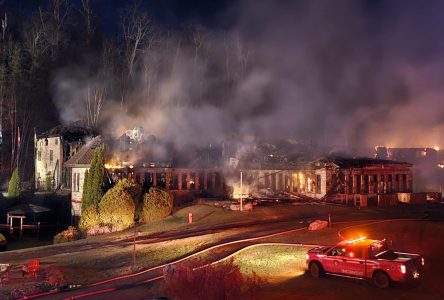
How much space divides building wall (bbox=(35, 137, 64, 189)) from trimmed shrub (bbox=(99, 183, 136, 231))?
65.6ft

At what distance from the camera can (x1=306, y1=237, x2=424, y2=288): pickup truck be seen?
1355cm

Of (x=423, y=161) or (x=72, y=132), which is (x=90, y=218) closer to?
(x=72, y=132)

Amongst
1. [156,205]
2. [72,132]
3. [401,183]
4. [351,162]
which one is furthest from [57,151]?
[401,183]

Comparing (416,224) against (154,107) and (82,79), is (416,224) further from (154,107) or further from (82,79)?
(82,79)

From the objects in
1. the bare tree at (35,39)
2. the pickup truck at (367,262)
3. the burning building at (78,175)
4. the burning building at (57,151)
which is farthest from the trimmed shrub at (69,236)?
the bare tree at (35,39)

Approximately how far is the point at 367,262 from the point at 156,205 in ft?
64.0

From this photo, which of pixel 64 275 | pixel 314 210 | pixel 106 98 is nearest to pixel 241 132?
pixel 314 210

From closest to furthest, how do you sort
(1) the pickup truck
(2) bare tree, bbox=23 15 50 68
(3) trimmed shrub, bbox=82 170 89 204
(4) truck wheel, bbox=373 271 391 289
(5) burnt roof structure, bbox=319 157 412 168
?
(1) the pickup truck
(4) truck wheel, bbox=373 271 391 289
(3) trimmed shrub, bbox=82 170 89 204
(5) burnt roof structure, bbox=319 157 412 168
(2) bare tree, bbox=23 15 50 68

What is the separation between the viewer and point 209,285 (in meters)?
11.3

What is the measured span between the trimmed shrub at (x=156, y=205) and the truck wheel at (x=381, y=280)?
19.7 meters

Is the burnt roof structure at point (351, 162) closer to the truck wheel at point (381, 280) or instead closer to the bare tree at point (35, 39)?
the truck wheel at point (381, 280)

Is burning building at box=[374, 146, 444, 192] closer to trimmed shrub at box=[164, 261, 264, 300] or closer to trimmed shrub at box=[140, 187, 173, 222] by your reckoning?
trimmed shrub at box=[140, 187, 173, 222]

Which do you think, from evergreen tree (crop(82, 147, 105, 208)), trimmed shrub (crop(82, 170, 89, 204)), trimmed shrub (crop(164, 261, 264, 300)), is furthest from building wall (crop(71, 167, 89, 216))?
trimmed shrub (crop(164, 261, 264, 300))

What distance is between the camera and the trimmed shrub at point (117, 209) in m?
29.6
